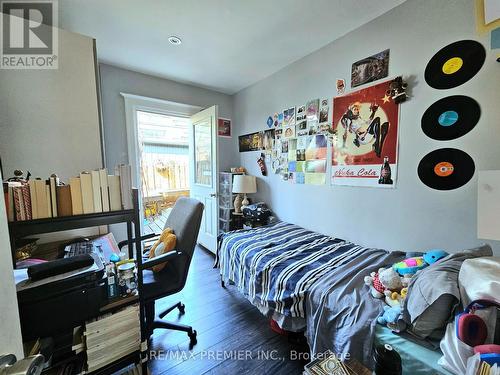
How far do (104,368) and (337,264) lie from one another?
152 cm

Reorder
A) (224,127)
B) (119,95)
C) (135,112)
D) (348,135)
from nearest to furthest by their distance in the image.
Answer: (348,135), (119,95), (135,112), (224,127)

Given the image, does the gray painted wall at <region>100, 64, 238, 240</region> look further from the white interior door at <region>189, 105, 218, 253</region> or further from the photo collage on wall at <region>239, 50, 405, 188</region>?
the photo collage on wall at <region>239, 50, 405, 188</region>

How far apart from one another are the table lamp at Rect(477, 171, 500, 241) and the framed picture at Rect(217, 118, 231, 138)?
2.91 meters

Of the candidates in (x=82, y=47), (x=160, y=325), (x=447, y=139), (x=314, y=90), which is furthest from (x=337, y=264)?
(x=82, y=47)

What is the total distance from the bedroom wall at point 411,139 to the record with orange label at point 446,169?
35 mm

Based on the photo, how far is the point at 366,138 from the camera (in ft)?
5.91

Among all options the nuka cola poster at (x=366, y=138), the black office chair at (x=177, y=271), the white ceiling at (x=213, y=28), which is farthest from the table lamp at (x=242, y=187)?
the white ceiling at (x=213, y=28)

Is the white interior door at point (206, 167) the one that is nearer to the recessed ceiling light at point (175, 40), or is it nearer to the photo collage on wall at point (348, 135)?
the recessed ceiling light at point (175, 40)

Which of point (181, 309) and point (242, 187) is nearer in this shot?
point (181, 309)

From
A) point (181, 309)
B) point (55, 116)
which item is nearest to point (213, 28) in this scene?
point (55, 116)

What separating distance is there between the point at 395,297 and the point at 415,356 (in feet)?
0.95

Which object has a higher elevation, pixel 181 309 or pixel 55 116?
pixel 55 116

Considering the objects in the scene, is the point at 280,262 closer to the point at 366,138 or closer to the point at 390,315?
the point at 390,315

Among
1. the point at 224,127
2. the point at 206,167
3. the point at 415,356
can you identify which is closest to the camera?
the point at 415,356
